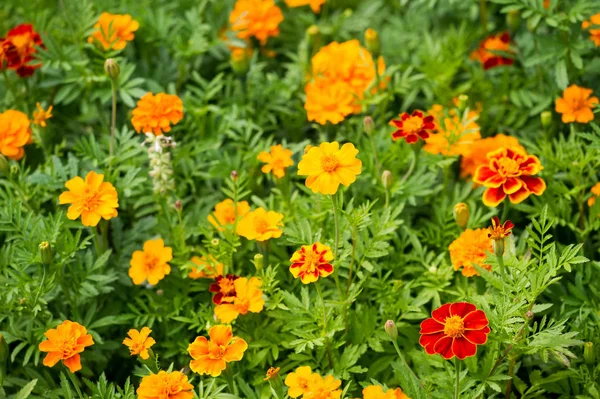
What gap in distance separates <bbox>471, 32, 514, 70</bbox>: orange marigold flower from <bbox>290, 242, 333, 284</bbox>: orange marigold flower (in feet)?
3.07

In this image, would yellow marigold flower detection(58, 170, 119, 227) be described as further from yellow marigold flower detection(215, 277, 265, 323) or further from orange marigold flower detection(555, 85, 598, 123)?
orange marigold flower detection(555, 85, 598, 123)

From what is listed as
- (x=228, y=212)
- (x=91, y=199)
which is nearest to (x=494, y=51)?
(x=228, y=212)

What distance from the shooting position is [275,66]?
8.14 feet

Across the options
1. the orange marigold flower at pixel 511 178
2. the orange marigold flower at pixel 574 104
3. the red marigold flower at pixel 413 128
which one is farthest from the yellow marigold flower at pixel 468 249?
the orange marigold flower at pixel 574 104

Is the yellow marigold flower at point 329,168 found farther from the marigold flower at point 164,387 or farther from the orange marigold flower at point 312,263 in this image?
the marigold flower at point 164,387

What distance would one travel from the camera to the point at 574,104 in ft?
6.32

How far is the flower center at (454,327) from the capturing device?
128cm

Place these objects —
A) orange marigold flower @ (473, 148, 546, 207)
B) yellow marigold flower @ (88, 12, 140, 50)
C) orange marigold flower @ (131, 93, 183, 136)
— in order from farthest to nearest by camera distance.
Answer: yellow marigold flower @ (88, 12, 140, 50), orange marigold flower @ (131, 93, 183, 136), orange marigold flower @ (473, 148, 546, 207)

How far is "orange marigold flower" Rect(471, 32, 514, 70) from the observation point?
2.19 metres

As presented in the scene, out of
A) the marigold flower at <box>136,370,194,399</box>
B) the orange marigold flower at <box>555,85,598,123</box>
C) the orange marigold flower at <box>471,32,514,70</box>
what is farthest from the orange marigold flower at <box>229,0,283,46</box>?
the marigold flower at <box>136,370,194,399</box>

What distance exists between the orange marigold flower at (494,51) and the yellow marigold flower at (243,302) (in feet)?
3.20

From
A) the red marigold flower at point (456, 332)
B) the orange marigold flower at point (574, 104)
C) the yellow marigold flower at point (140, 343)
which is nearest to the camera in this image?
the red marigold flower at point (456, 332)

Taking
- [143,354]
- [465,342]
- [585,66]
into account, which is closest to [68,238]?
[143,354]

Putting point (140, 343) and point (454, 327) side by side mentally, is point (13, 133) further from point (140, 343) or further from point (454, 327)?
point (454, 327)
